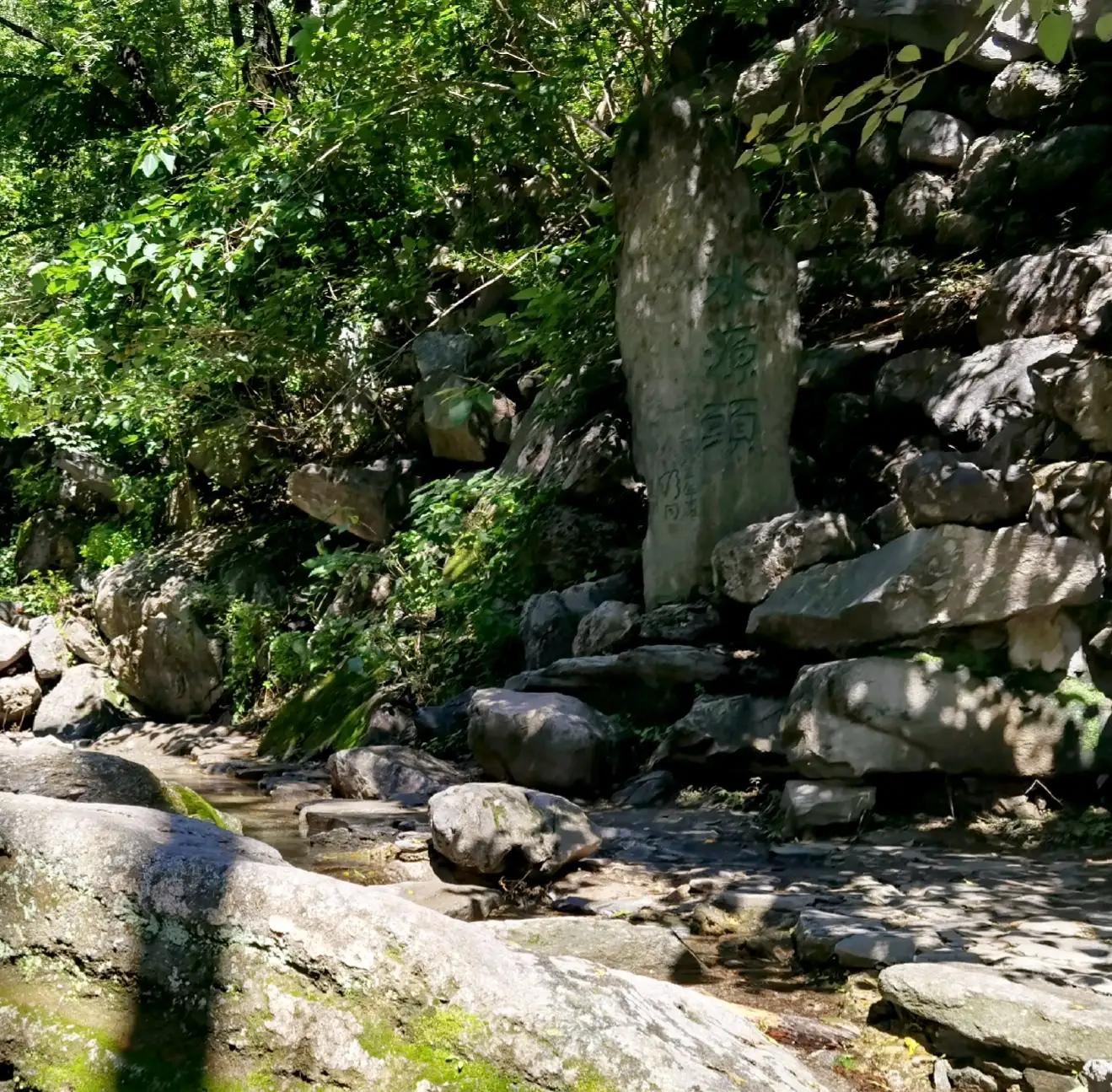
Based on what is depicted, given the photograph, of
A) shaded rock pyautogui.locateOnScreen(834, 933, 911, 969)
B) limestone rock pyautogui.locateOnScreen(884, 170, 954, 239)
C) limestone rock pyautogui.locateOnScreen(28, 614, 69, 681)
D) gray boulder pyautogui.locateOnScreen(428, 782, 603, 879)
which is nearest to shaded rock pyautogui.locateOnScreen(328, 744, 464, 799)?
gray boulder pyautogui.locateOnScreen(428, 782, 603, 879)

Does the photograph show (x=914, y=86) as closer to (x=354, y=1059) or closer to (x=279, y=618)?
(x=354, y=1059)

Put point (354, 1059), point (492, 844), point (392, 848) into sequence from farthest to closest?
point (392, 848) → point (492, 844) → point (354, 1059)

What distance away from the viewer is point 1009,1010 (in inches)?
121

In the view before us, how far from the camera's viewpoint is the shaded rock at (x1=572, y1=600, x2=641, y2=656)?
25.4 ft

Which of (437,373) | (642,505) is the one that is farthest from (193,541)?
(642,505)

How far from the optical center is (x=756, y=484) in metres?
7.71

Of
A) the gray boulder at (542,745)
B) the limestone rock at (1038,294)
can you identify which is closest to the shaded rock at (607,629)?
the gray boulder at (542,745)

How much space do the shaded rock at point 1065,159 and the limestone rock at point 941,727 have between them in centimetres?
507

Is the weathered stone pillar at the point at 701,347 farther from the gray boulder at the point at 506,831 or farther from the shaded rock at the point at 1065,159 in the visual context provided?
the gray boulder at the point at 506,831

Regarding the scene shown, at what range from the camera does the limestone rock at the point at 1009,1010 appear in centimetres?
293

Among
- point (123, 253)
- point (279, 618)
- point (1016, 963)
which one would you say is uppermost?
point (123, 253)

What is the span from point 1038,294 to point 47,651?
11313 millimetres

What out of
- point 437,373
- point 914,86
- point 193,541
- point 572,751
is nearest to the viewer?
point 914,86

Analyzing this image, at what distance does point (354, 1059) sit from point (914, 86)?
8.95ft
